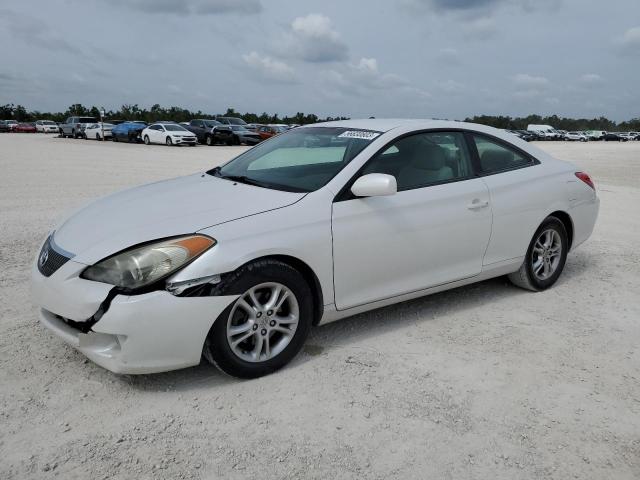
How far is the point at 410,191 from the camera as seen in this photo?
4.04 meters

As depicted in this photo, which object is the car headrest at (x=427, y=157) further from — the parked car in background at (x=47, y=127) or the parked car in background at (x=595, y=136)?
the parked car in background at (x=595, y=136)

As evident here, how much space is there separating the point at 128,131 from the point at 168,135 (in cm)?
466

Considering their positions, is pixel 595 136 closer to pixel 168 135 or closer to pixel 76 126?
pixel 168 135

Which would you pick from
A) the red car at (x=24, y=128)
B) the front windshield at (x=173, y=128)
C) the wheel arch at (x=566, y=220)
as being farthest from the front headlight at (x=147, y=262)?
the red car at (x=24, y=128)

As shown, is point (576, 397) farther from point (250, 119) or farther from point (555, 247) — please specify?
point (250, 119)

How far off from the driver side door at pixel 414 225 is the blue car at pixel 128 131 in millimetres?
33284

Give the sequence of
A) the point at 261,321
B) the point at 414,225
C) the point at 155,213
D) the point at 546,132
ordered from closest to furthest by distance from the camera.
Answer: the point at 261,321 < the point at 155,213 < the point at 414,225 < the point at 546,132

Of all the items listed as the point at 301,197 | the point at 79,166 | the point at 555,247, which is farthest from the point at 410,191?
the point at 79,166

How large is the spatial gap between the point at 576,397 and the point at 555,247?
2.14m

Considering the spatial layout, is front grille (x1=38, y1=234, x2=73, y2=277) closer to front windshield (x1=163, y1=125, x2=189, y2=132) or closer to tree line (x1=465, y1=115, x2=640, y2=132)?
front windshield (x1=163, y1=125, x2=189, y2=132)

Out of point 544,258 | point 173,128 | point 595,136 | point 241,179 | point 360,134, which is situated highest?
point 360,134

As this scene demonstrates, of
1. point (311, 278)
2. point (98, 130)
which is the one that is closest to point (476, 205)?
point (311, 278)

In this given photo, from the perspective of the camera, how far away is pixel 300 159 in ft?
14.4

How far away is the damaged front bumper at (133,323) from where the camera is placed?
2.97 metres
